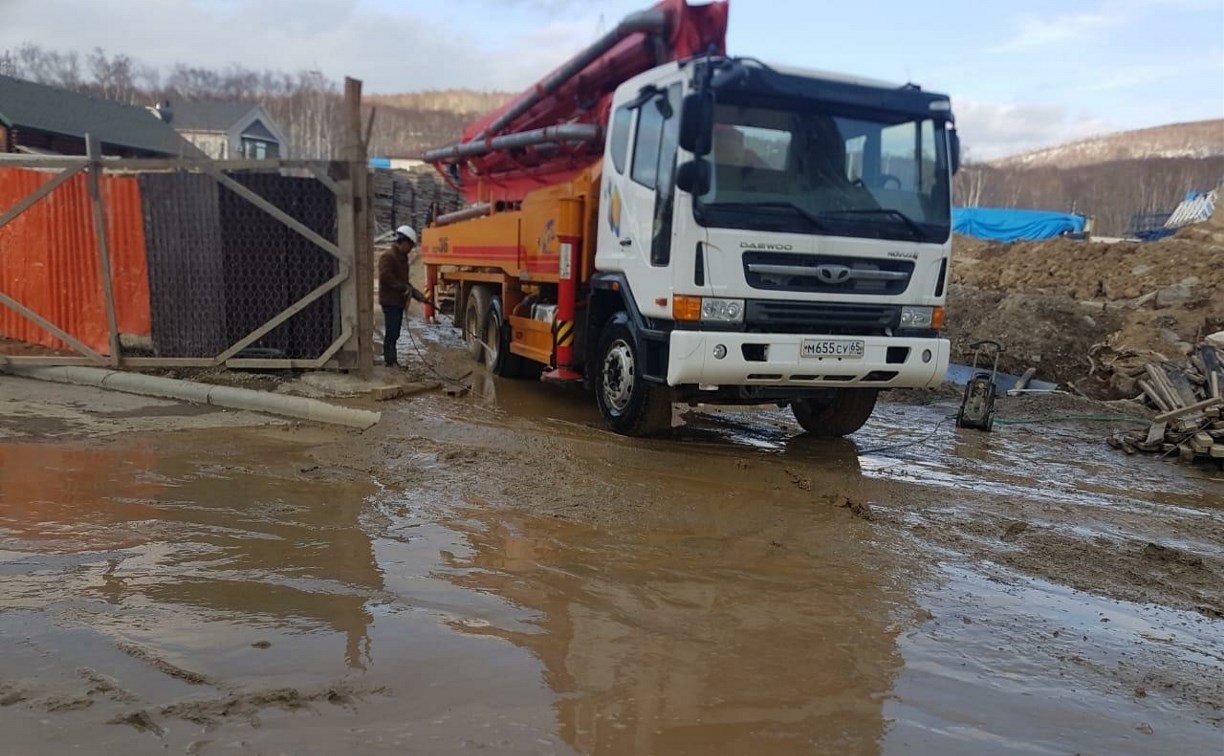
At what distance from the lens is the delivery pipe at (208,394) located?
7031 millimetres

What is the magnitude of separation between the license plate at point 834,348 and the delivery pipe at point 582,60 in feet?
10.9

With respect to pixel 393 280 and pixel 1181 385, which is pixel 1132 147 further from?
pixel 393 280

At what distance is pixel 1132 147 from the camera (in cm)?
14600

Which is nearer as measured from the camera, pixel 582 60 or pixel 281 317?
pixel 281 317

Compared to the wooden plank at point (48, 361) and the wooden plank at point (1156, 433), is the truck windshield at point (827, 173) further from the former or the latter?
the wooden plank at point (48, 361)

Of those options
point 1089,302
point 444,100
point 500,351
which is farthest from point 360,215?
point 444,100

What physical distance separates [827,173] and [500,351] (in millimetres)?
4819

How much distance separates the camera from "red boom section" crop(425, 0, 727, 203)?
755 cm

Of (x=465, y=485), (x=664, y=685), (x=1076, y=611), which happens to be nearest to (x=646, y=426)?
(x=465, y=485)

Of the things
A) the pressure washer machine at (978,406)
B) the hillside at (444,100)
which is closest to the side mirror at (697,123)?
the pressure washer machine at (978,406)

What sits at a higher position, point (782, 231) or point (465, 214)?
point (465, 214)

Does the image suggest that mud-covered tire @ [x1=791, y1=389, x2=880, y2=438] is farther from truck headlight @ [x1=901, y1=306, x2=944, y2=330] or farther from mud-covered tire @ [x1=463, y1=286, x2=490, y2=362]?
mud-covered tire @ [x1=463, y1=286, x2=490, y2=362]

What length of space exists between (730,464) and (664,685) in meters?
3.63

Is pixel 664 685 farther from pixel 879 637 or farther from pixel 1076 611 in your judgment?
pixel 1076 611
